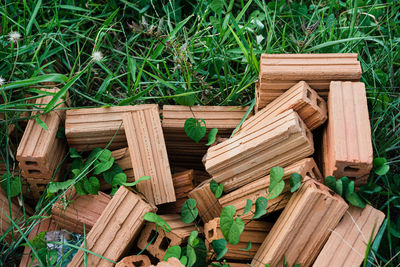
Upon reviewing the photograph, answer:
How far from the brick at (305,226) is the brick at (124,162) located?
78cm

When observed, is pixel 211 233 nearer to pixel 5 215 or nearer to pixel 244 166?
pixel 244 166

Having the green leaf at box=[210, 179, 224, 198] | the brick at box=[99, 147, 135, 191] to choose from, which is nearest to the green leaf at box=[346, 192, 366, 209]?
the green leaf at box=[210, 179, 224, 198]

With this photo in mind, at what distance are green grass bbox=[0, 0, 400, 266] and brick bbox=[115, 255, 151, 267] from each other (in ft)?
1.96

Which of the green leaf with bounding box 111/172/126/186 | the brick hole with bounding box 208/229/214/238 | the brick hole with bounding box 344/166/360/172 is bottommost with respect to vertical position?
the brick hole with bounding box 208/229/214/238

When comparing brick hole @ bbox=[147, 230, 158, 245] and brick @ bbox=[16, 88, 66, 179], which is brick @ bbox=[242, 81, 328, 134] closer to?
brick hole @ bbox=[147, 230, 158, 245]

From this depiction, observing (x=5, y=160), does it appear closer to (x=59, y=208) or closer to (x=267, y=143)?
(x=59, y=208)

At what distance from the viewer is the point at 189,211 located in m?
2.11

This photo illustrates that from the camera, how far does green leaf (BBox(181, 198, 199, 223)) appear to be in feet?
6.88

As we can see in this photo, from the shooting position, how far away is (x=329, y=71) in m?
2.07

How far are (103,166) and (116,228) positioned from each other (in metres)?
0.34

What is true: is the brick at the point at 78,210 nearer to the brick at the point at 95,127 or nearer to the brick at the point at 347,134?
the brick at the point at 95,127

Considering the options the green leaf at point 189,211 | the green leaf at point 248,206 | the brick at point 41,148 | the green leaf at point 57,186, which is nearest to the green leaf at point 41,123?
the brick at point 41,148

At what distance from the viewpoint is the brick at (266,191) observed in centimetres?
191

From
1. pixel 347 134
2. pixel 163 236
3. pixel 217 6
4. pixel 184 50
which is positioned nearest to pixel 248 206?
pixel 163 236
